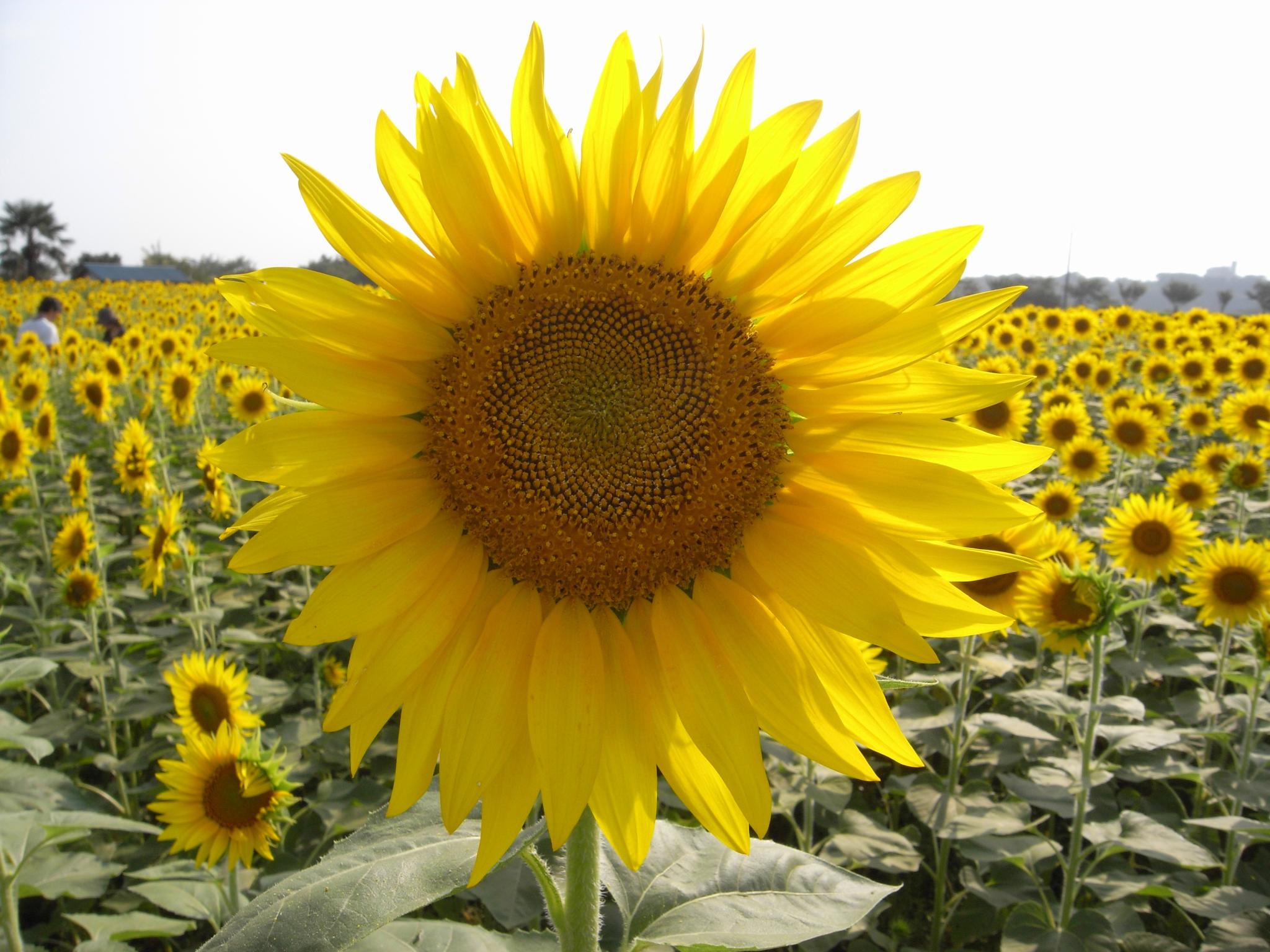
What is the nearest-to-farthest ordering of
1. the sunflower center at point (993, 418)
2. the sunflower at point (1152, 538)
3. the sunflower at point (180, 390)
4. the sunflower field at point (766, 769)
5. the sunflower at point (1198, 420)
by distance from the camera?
the sunflower field at point (766, 769)
the sunflower at point (1152, 538)
the sunflower center at point (993, 418)
the sunflower at point (180, 390)
the sunflower at point (1198, 420)

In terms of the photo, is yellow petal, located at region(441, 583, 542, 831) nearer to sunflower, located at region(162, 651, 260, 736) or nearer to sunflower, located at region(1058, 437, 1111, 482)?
sunflower, located at region(162, 651, 260, 736)

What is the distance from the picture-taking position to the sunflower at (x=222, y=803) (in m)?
2.78

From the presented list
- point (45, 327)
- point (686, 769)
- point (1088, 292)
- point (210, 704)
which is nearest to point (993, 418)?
point (210, 704)

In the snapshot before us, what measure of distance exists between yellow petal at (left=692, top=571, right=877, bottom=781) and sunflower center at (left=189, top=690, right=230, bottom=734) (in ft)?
8.91

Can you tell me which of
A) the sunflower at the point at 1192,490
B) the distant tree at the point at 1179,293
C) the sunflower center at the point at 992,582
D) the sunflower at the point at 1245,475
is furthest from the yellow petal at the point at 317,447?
the distant tree at the point at 1179,293

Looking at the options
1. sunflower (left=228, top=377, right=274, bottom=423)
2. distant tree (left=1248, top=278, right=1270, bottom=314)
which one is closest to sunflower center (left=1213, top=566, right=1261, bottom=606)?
sunflower (left=228, top=377, right=274, bottom=423)

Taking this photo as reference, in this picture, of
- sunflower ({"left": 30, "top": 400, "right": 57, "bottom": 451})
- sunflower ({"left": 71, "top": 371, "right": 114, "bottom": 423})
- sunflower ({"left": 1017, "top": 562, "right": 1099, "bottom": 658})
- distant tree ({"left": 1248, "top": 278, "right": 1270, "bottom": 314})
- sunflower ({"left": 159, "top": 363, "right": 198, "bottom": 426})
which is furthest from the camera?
distant tree ({"left": 1248, "top": 278, "right": 1270, "bottom": 314})

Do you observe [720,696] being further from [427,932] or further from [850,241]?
[427,932]

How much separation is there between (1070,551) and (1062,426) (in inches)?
163

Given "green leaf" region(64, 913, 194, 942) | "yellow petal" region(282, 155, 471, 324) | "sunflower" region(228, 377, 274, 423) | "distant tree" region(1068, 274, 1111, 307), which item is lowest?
"green leaf" region(64, 913, 194, 942)

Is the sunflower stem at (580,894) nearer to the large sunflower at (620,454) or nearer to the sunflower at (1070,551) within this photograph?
the large sunflower at (620,454)

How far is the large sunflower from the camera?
1.19m

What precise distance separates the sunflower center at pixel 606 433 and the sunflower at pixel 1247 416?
28.3 feet

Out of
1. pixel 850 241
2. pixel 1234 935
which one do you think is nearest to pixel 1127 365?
pixel 1234 935
